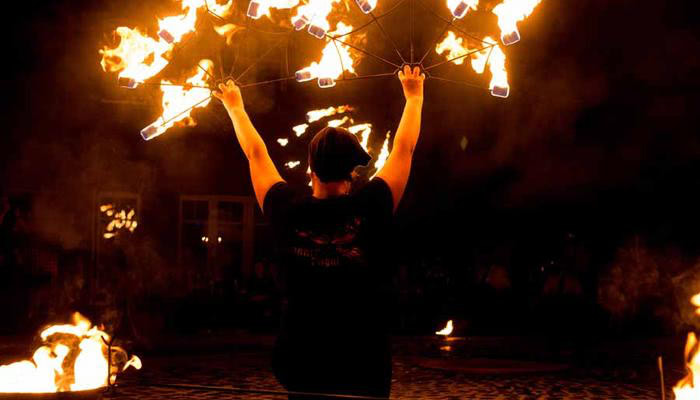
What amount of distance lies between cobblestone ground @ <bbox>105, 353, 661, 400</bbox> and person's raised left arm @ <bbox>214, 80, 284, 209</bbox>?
4955mm

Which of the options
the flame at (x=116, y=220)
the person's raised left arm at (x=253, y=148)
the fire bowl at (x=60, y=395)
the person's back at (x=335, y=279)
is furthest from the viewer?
the flame at (x=116, y=220)

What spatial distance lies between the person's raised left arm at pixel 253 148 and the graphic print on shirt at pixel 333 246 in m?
0.22

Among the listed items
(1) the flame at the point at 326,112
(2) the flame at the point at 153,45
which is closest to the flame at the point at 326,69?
(2) the flame at the point at 153,45

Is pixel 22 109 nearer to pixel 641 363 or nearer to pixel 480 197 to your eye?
pixel 480 197

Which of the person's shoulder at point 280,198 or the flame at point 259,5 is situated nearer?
the person's shoulder at point 280,198

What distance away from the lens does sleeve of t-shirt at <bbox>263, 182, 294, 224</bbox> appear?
2498 millimetres

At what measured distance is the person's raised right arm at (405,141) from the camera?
2521mm

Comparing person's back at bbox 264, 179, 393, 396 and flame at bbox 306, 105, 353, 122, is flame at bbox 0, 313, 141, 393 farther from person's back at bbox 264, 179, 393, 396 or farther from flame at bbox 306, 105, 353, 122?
Result: flame at bbox 306, 105, 353, 122

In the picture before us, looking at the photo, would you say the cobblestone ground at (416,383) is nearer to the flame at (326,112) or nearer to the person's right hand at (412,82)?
the person's right hand at (412,82)

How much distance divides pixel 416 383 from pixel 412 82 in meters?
6.45

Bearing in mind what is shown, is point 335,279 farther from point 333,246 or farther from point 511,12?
point 511,12

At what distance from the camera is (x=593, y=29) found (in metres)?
15.6

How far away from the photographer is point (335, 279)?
239 centimetres

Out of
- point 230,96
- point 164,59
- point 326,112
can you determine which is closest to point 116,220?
point 326,112
